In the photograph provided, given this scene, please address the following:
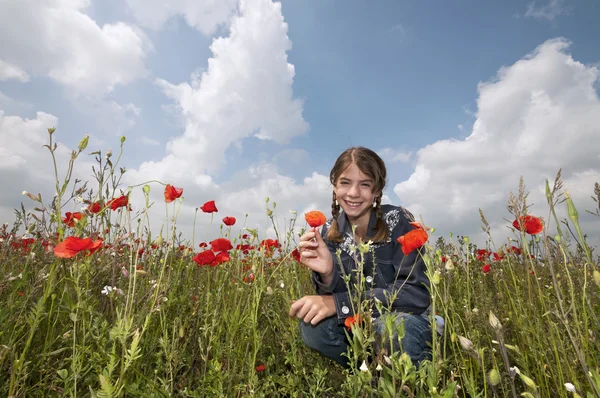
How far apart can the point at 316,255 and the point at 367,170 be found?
0.88 m

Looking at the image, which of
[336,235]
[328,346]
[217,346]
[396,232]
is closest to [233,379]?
[217,346]

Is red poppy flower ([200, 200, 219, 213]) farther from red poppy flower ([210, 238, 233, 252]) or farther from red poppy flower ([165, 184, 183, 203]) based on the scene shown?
red poppy flower ([165, 184, 183, 203])

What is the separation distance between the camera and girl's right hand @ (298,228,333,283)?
222 cm

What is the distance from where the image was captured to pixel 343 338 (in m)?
2.44

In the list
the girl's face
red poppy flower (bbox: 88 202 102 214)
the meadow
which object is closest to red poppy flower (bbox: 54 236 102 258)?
the meadow

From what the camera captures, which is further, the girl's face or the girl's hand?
the girl's face

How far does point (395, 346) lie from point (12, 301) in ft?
7.38

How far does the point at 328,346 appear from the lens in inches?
94.3

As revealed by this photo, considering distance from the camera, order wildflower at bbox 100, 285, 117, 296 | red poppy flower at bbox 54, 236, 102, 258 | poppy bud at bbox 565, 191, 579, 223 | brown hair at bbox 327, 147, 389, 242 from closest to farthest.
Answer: poppy bud at bbox 565, 191, 579, 223, red poppy flower at bbox 54, 236, 102, 258, wildflower at bbox 100, 285, 117, 296, brown hair at bbox 327, 147, 389, 242

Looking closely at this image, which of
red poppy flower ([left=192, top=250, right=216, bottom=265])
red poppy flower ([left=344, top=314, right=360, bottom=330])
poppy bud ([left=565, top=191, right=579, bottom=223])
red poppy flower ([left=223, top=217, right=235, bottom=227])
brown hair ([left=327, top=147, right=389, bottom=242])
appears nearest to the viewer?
poppy bud ([left=565, top=191, right=579, bottom=223])

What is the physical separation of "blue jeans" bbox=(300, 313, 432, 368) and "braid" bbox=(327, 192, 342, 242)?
2.36 ft

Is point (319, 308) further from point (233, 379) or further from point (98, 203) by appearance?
point (98, 203)

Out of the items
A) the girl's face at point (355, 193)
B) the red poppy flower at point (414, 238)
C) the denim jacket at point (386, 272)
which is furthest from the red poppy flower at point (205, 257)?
the red poppy flower at point (414, 238)

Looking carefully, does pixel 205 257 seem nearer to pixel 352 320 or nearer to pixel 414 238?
pixel 352 320
